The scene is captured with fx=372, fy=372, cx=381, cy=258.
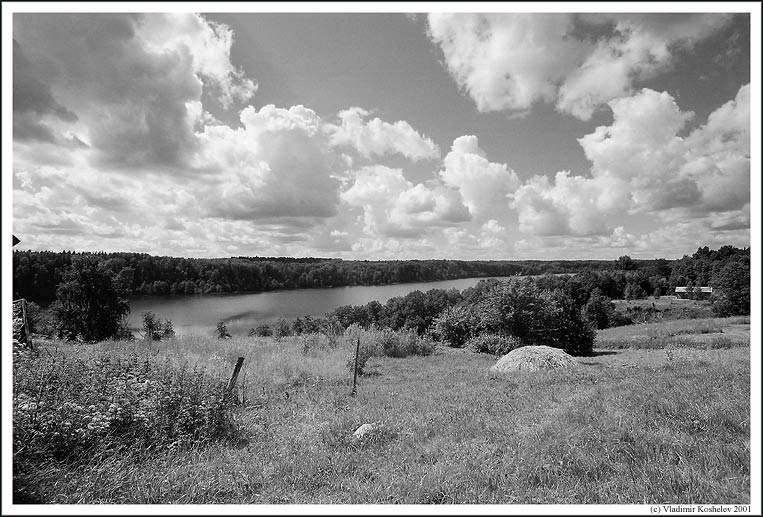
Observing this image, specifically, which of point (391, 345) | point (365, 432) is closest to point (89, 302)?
point (391, 345)

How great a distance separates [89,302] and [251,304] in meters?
36.6

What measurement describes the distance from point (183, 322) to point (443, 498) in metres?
58.2

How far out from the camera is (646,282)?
8581 cm

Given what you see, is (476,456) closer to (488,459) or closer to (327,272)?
(488,459)

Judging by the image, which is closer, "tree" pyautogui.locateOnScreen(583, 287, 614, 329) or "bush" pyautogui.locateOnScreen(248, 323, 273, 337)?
"bush" pyautogui.locateOnScreen(248, 323, 273, 337)

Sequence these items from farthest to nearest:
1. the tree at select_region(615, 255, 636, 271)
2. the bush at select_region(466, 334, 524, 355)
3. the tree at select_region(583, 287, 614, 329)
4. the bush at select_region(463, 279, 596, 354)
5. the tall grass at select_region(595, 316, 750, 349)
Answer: the tree at select_region(615, 255, 636, 271), the tree at select_region(583, 287, 614, 329), the bush at select_region(463, 279, 596, 354), the bush at select_region(466, 334, 524, 355), the tall grass at select_region(595, 316, 750, 349)

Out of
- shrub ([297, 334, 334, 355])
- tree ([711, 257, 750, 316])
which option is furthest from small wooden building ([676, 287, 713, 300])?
shrub ([297, 334, 334, 355])

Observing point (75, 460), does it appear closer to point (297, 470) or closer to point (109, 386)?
point (109, 386)

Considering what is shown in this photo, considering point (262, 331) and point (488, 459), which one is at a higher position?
point (488, 459)

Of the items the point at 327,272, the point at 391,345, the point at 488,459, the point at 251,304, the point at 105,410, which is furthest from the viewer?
the point at 327,272

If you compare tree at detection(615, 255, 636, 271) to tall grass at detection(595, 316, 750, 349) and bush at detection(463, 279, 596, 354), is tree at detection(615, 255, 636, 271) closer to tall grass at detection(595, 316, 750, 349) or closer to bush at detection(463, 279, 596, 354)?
tall grass at detection(595, 316, 750, 349)

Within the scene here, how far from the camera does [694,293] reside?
68.4 meters

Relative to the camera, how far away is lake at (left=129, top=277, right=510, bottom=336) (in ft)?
179

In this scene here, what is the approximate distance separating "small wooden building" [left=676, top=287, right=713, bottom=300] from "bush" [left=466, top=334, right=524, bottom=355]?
6618 cm
